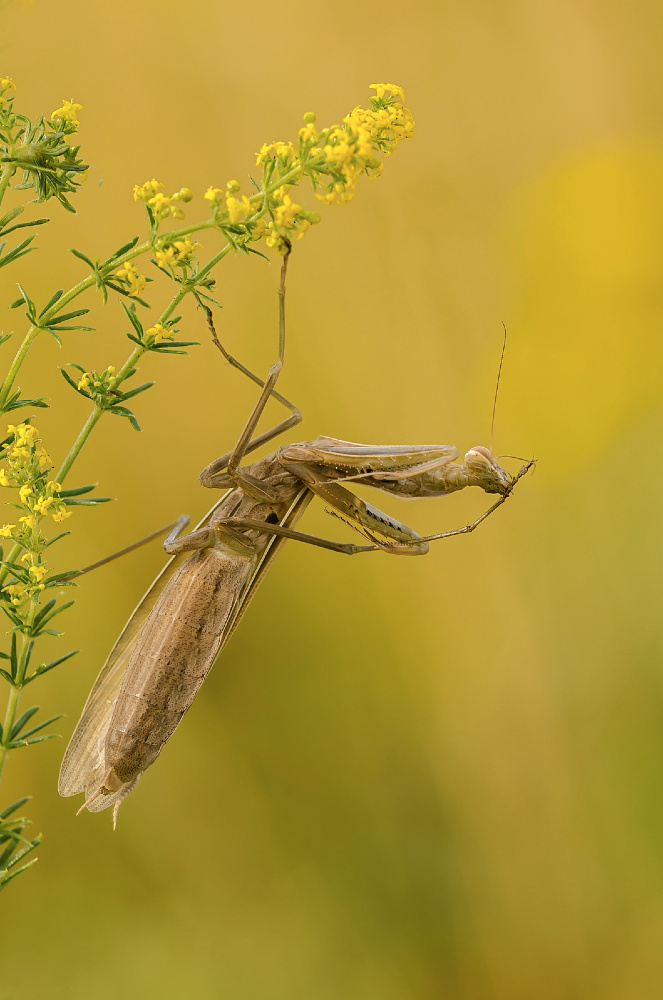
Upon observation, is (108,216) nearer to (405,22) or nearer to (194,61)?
(194,61)

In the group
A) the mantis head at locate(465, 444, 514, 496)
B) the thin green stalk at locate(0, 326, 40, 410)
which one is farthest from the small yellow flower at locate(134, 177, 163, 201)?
the mantis head at locate(465, 444, 514, 496)

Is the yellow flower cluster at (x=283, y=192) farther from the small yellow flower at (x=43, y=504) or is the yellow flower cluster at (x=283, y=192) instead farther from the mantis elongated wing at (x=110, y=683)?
the mantis elongated wing at (x=110, y=683)

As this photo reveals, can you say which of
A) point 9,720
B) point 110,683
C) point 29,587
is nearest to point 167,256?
point 29,587

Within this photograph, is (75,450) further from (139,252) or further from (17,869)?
(17,869)

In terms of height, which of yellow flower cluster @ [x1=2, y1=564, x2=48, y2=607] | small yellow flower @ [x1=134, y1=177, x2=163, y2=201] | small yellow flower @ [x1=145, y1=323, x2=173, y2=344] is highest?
small yellow flower @ [x1=134, y1=177, x2=163, y2=201]

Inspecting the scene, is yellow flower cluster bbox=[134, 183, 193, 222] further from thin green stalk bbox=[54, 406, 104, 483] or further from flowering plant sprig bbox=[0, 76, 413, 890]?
thin green stalk bbox=[54, 406, 104, 483]

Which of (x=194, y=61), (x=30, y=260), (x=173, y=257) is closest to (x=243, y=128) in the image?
(x=194, y=61)

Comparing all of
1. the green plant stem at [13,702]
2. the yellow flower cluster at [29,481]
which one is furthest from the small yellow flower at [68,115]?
the green plant stem at [13,702]
